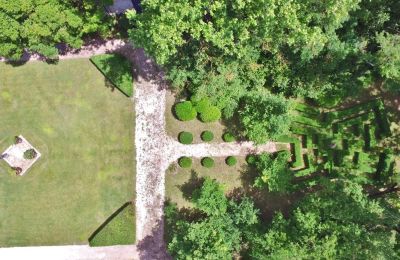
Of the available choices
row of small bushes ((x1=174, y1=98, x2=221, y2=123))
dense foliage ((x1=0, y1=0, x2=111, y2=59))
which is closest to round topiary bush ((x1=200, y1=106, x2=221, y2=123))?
row of small bushes ((x1=174, y1=98, x2=221, y2=123))

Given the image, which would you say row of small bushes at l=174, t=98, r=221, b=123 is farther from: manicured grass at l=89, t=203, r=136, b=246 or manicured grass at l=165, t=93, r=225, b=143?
manicured grass at l=89, t=203, r=136, b=246

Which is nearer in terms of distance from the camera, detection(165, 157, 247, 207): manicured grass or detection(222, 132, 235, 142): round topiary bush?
detection(222, 132, 235, 142): round topiary bush

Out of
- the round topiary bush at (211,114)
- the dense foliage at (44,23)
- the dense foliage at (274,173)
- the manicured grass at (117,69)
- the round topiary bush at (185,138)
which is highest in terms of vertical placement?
the dense foliage at (44,23)

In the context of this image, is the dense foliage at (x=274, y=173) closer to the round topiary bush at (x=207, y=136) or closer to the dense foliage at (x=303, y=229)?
the dense foliage at (x=303, y=229)

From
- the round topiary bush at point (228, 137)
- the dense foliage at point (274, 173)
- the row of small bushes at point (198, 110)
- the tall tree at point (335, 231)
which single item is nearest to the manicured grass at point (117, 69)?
the row of small bushes at point (198, 110)

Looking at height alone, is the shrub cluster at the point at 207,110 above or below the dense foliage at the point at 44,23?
below

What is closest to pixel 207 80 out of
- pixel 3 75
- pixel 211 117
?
pixel 211 117

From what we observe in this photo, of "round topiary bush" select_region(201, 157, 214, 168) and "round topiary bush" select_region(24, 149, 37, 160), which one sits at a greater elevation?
"round topiary bush" select_region(24, 149, 37, 160)

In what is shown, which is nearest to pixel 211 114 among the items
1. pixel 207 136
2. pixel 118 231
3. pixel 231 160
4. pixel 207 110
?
pixel 207 110
